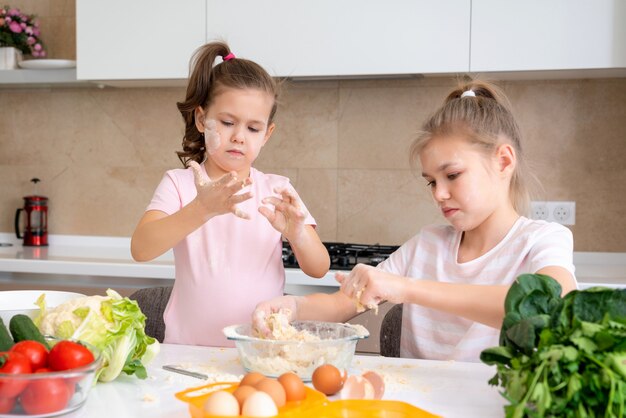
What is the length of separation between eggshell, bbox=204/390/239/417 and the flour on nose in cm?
88

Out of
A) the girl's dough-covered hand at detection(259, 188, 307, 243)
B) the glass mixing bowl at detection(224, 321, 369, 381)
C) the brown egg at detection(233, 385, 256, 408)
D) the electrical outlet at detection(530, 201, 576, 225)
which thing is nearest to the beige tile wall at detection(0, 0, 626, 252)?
the electrical outlet at detection(530, 201, 576, 225)

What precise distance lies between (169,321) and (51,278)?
1.15 meters

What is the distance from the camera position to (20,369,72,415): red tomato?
0.85 meters

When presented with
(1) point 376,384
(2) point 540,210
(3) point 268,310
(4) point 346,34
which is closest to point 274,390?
(1) point 376,384

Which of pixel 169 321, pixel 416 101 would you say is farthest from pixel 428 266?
pixel 416 101

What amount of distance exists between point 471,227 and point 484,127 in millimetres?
213

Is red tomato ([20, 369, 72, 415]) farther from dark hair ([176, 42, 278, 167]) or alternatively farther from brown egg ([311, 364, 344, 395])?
dark hair ([176, 42, 278, 167])

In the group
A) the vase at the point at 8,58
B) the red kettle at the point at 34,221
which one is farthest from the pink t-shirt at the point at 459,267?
the vase at the point at 8,58

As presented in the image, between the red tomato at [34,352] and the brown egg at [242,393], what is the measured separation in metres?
0.25

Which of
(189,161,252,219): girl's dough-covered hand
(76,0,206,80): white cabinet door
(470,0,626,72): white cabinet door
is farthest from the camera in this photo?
(76,0,206,80): white cabinet door

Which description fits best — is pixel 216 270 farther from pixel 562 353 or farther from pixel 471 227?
pixel 562 353

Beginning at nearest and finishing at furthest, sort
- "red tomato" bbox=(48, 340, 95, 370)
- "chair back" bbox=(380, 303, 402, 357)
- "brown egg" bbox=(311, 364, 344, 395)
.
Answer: "red tomato" bbox=(48, 340, 95, 370) < "brown egg" bbox=(311, 364, 344, 395) < "chair back" bbox=(380, 303, 402, 357)

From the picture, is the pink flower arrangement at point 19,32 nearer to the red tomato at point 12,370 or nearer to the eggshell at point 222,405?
the red tomato at point 12,370

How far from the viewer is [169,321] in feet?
5.61
